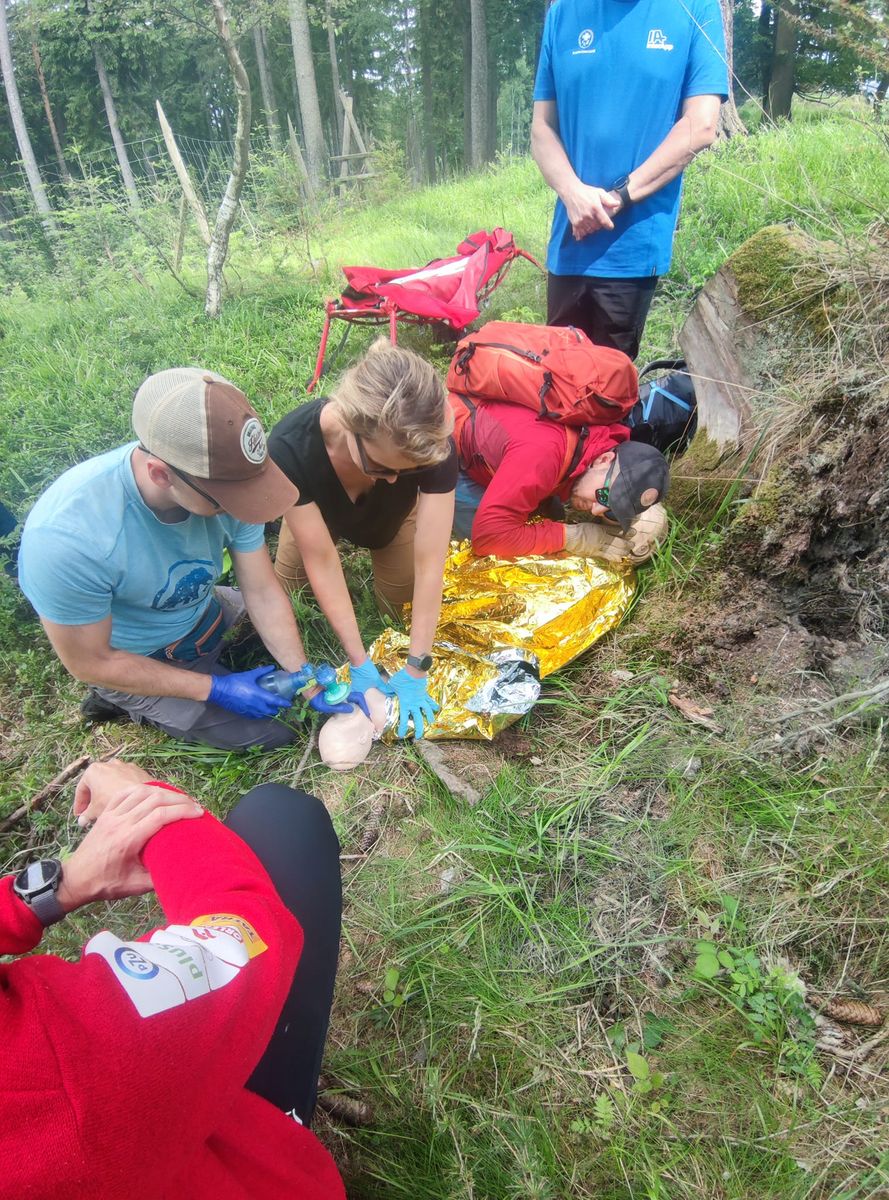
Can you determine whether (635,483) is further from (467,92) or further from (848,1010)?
(467,92)

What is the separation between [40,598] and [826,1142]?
6.56 feet

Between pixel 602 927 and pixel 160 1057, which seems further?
pixel 602 927

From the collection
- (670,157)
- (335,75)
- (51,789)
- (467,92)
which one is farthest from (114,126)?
(51,789)

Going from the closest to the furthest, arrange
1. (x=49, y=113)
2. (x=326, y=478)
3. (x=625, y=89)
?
(x=326, y=478) < (x=625, y=89) < (x=49, y=113)

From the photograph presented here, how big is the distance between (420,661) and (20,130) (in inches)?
351

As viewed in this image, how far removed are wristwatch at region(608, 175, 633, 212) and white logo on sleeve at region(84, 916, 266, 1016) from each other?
258 cm

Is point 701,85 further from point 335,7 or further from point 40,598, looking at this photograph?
point 335,7

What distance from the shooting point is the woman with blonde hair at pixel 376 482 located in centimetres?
168

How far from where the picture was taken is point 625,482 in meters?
2.10

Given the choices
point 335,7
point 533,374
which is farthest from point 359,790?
point 335,7

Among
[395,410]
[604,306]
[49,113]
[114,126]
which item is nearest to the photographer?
[395,410]

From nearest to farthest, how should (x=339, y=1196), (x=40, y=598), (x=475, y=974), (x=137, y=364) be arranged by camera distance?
(x=339, y=1196)
(x=475, y=974)
(x=40, y=598)
(x=137, y=364)

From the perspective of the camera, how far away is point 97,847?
3.42ft

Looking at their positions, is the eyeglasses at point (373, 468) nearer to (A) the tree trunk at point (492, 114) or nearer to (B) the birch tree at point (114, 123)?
(B) the birch tree at point (114, 123)
